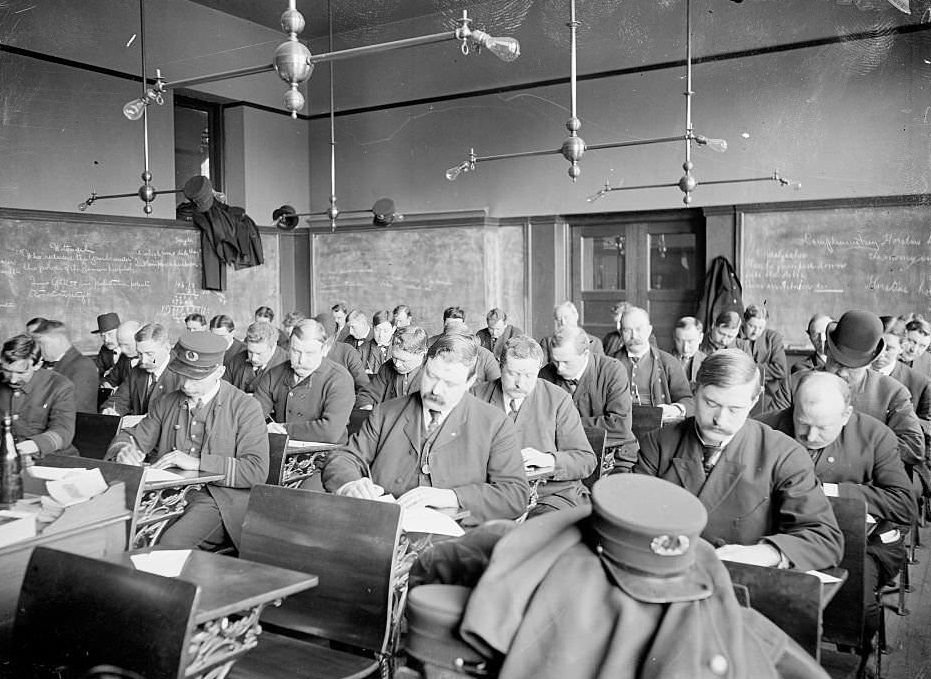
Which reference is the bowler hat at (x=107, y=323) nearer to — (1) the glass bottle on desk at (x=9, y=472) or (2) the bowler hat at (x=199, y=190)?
(2) the bowler hat at (x=199, y=190)

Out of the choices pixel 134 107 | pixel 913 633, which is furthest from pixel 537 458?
pixel 134 107

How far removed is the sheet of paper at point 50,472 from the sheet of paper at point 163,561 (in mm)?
846

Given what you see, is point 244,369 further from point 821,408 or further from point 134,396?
point 821,408

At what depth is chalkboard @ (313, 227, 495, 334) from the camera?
11.2 m

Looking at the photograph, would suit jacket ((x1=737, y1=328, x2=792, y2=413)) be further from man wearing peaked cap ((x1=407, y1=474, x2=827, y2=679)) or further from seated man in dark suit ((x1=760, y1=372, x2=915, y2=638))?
man wearing peaked cap ((x1=407, y1=474, x2=827, y2=679))

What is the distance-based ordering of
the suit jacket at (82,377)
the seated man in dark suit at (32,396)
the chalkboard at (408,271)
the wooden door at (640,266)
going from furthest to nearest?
the chalkboard at (408,271) → the wooden door at (640,266) → the suit jacket at (82,377) → the seated man in dark suit at (32,396)

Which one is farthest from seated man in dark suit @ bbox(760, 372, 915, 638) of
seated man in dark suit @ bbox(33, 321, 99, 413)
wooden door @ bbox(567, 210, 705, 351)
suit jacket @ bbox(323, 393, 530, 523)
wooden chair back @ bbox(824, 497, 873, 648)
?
wooden door @ bbox(567, 210, 705, 351)

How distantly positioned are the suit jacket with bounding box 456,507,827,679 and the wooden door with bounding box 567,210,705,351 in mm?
9074

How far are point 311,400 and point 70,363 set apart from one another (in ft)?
6.63

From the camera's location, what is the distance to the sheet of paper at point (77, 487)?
288cm

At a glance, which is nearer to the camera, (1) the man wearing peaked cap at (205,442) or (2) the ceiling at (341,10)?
(1) the man wearing peaked cap at (205,442)

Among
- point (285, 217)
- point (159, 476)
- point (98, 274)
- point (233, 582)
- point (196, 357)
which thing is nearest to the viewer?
point (233, 582)

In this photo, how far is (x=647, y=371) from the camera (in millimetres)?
6363

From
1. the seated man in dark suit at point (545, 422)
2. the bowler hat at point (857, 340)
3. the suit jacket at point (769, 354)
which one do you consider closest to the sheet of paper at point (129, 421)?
the seated man in dark suit at point (545, 422)
